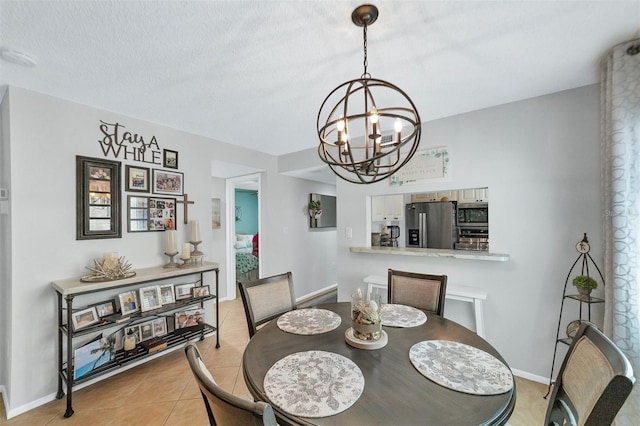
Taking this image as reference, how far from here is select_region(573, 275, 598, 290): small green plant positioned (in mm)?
1840

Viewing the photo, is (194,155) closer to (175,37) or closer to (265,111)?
(265,111)

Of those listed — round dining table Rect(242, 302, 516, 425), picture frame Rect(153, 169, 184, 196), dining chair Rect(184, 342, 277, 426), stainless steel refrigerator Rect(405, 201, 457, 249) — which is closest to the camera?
dining chair Rect(184, 342, 277, 426)

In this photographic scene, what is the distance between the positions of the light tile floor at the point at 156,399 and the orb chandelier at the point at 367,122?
6.13 feet

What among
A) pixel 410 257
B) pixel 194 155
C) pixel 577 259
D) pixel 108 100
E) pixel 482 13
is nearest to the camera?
pixel 482 13

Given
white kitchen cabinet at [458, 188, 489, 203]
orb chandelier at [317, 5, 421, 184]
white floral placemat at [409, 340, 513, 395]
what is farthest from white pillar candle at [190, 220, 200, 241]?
white kitchen cabinet at [458, 188, 489, 203]

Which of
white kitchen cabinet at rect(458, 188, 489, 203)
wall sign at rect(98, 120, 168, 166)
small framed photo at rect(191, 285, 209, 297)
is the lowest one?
small framed photo at rect(191, 285, 209, 297)

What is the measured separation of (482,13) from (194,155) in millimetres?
2808

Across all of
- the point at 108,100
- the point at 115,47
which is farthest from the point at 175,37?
the point at 108,100

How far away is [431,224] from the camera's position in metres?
4.42

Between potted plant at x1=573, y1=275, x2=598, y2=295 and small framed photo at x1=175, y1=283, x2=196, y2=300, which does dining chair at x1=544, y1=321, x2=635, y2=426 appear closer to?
potted plant at x1=573, y1=275, x2=598, y2=295

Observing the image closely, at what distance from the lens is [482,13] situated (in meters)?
1.29

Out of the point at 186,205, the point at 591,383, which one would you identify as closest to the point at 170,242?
the point at 186,205

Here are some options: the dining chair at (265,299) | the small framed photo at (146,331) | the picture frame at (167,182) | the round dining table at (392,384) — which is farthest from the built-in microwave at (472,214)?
the small framed photo at (146,331)

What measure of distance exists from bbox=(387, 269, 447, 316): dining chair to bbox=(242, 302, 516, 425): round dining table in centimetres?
39
